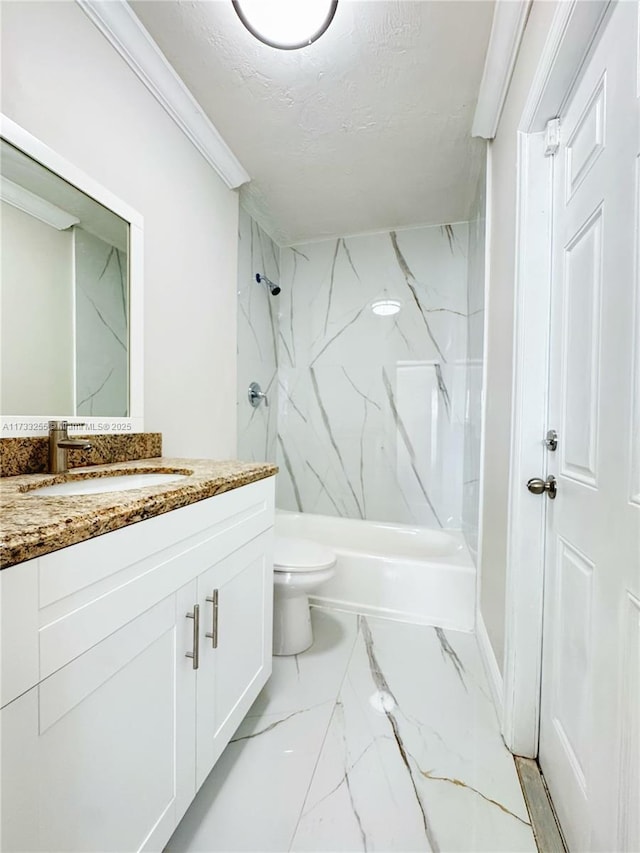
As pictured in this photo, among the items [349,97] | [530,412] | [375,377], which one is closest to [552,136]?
[530,412]

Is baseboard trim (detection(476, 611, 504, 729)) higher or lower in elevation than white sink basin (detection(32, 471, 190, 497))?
lower

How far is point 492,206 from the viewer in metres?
1.66

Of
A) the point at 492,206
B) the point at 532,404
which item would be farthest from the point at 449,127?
the point at 532,404

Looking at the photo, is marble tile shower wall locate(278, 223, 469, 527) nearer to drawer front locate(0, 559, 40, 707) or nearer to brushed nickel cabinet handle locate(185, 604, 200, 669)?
brushed nickel cabinet handle locate(185, 604, 200, 669)

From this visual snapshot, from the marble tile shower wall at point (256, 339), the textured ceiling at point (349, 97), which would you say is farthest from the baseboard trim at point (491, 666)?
the textured ceiling at point (349, 97)

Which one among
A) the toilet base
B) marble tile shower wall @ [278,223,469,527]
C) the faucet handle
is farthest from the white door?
marble tile shower wall @ [278,223,469,527]

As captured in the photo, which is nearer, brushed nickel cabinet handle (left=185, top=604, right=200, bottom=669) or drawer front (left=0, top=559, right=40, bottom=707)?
drawer front (left=0, top=559, right=40, bottom=707)

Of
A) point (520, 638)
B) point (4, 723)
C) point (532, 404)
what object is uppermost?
point (532, 404)

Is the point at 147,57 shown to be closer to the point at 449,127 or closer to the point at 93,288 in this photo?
the point at 93,288

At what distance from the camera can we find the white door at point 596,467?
686 mm

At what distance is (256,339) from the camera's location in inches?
104

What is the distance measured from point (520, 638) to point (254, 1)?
212 centimetres

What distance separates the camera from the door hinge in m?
1.09

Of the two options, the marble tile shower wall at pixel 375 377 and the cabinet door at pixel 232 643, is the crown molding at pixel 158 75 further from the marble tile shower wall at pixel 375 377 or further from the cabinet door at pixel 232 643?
the cabinet door at pixel 232 643
